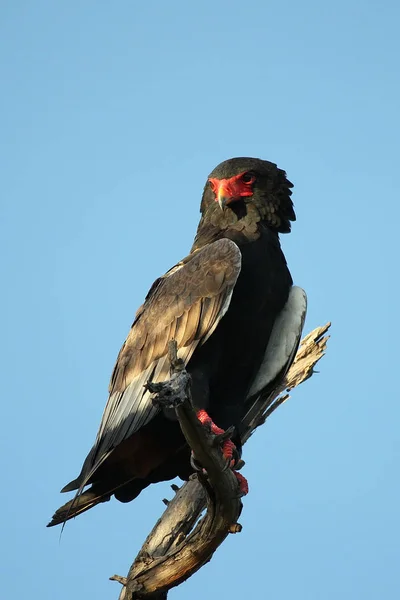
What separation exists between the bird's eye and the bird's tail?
2.91 m

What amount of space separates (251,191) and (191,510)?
110 inches

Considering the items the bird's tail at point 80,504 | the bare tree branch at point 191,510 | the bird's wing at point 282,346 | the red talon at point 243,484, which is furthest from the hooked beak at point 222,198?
the bird's tail at point 80,504

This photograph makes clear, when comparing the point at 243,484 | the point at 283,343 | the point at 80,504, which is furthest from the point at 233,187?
the point at 80,504

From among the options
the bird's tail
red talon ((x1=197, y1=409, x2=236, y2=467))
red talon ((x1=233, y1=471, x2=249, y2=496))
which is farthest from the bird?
red talon ((x1=233, y1=471, x2=249, y2=496))

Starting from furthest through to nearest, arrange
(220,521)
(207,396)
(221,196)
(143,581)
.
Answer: (221,196) → (207,396) → (143,581) → (220,521)

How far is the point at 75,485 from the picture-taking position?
25.3 feet

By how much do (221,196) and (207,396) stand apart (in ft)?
5.76

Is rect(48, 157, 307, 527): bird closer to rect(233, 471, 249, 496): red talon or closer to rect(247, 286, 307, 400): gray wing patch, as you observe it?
rect(247, 286, 307, 400): gray wing patch

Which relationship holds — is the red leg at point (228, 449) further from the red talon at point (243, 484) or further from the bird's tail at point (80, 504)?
→ the bird's tail at point (80, 504)

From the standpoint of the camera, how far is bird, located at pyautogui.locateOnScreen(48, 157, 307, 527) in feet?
24.9

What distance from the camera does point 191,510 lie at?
25.4 ft

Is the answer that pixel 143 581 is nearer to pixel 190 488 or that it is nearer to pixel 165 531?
pixel 165 531

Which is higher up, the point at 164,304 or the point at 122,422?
the point at 164,304

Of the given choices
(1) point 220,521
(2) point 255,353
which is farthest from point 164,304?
(1) point 220,521
